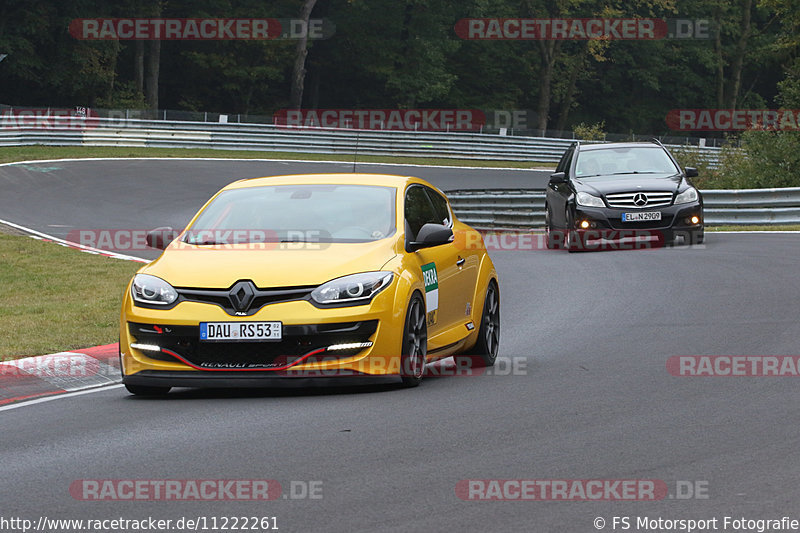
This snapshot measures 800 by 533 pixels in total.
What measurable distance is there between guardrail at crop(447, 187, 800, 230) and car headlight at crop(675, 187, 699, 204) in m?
5.38

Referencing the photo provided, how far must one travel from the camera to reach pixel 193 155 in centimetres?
4756

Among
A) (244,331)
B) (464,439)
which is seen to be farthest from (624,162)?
(464,439)

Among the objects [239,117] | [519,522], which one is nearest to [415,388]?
[519,522]

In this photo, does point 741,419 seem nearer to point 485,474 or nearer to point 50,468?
point 485,474

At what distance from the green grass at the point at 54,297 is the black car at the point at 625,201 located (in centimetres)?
692

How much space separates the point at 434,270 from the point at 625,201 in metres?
11.2

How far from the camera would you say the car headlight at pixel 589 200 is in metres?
20.4

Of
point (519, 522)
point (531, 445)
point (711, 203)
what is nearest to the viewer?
point (519, 522)

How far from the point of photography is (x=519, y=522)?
18.2 feet

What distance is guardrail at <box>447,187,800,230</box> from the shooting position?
25953mm

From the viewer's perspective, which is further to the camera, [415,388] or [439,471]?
[415,388]

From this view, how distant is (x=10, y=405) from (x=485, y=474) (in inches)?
159

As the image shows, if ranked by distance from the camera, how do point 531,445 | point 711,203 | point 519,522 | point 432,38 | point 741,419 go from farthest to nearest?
point 432,38 < point 711,203 < point 741,419 < point 531,445 < point 519,522

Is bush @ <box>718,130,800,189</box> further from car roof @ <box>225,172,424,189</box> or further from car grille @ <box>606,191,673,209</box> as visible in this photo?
car roof @ <box>225,172,424,189</box>
